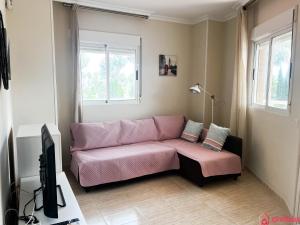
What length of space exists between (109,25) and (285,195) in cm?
358

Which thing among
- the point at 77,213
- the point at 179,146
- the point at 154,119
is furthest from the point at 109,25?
the point at 77,213

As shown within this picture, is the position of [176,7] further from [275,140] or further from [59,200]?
[59,200]

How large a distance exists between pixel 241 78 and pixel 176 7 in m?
1.58

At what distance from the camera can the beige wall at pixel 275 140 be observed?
264 cm

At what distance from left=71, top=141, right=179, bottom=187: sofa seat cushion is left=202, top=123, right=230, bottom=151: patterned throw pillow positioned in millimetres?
573

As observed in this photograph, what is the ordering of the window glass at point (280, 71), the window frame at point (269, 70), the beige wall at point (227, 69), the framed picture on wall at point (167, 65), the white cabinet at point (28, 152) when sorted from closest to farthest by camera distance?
the white cabinet at point (28, 152) → the window frame at point (269, 70) → the window glass at point (280, 71) → the beige wall at point (227, 69) → the framed picture on wall at point (167, 65)

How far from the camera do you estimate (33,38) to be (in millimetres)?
2656

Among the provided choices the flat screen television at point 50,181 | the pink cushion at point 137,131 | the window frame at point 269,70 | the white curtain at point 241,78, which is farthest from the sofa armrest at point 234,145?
the flat screen television at point 50,181

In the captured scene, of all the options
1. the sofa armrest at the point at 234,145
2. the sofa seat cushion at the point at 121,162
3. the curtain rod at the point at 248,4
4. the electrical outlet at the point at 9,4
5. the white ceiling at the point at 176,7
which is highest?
the white ceiling at the point at 176,7

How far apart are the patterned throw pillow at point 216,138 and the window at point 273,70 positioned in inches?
27.7

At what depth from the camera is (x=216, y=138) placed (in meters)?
3.58

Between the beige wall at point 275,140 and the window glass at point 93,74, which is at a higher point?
the window glass at point 93,74

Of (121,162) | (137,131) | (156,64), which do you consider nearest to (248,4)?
(156,64)

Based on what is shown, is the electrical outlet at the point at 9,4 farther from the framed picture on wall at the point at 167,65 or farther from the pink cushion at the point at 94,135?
the framed picture on wall at the point at 167,65
